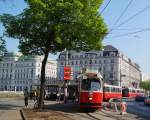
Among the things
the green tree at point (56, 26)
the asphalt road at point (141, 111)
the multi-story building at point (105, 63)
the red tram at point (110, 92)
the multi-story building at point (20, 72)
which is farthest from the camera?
the multi-story building at point (20, 72)

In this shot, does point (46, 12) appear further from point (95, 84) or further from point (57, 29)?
point (95, 84)

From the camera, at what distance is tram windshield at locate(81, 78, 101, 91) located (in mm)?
30438

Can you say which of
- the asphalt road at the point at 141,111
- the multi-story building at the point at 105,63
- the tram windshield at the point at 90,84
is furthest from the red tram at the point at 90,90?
the multi-story building at the point at 105,63

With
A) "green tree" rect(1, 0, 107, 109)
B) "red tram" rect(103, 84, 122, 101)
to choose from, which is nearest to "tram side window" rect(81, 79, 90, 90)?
"green tree" rect(1, 0, 107, 109)

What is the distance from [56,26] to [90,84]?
561 centimetres

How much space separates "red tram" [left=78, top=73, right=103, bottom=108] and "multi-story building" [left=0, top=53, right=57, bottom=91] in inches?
5913

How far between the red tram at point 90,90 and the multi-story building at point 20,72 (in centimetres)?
15020

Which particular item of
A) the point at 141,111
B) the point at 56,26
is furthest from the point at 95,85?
the point at 141,111

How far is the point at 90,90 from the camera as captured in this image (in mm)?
30266

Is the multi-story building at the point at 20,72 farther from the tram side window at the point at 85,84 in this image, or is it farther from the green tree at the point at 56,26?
the tram side window at the point at 85,84

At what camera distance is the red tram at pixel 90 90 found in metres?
30.1

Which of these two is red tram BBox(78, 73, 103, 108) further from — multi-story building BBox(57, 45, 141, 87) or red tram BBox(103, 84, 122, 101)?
multi-story building BBox(57, 45, 141, 87)

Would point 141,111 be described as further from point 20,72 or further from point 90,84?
point 20,72

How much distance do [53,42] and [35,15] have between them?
11.3ft
